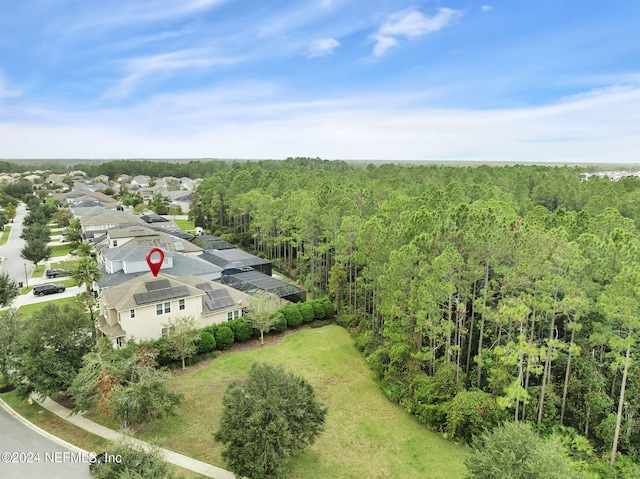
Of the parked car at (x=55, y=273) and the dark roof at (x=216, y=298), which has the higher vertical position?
the dark roof at (x=216, y=298)

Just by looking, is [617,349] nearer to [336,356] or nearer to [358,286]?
[336,356]

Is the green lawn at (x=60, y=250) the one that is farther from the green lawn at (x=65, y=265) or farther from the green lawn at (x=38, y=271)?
the green lawn at (x=65, y=265)

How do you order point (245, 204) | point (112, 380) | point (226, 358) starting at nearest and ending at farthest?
point (112, 380) → point (226, 358) → point (245, 204)

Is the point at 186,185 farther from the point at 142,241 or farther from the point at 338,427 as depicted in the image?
the point at 338,427

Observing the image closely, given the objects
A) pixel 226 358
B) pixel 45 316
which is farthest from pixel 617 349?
pixel 45 316

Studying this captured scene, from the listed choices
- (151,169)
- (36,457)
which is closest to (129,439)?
(36,457)

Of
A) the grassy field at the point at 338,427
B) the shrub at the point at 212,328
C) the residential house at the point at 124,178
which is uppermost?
the residential house at the point at 124,178

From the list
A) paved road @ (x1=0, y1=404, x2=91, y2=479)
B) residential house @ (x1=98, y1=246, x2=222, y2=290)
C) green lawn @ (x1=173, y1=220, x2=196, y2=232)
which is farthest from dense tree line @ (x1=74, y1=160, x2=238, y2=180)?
paved road @ (x1=0, y1=404, x2=91, y2=479)

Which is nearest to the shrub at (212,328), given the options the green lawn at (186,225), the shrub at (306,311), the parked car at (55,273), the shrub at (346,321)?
the shrub at (306,311)
